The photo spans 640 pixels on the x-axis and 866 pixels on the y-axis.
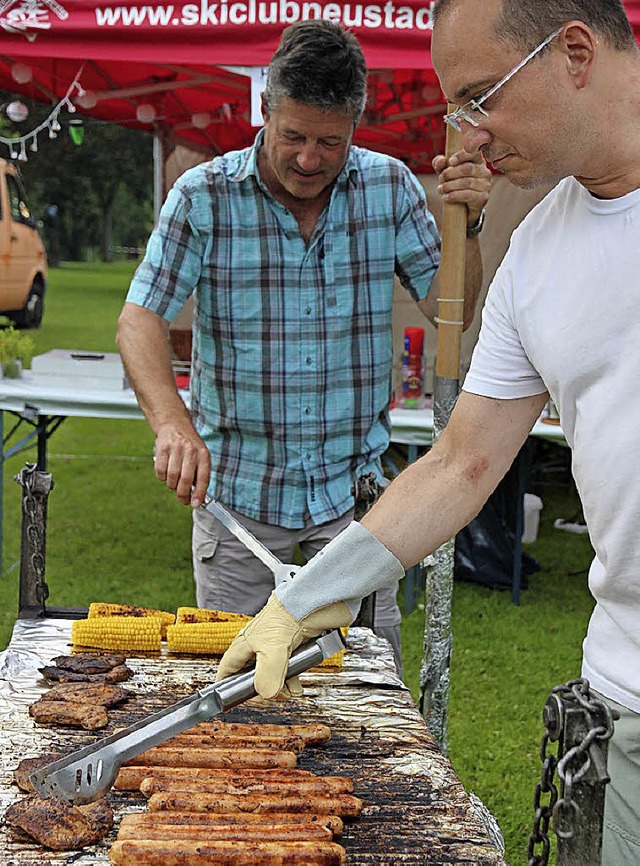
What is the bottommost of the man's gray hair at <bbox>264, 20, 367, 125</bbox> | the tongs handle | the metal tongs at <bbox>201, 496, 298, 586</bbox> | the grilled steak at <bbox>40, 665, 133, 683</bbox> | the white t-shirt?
the grilled steak at <bbox>40, 665, 133, 683</bbox>

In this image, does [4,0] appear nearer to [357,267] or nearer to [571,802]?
[357,267]

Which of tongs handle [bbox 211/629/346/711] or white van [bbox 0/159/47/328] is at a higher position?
white van [bbox 0/159/47/328]

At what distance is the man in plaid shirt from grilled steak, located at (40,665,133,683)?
86 cm

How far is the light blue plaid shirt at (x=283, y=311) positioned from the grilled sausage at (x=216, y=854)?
1.70 metres

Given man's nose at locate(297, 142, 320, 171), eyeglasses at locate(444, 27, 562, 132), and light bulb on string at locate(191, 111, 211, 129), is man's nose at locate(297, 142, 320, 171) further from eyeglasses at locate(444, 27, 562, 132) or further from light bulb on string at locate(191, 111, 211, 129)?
light bulb on string at locate(191, 111, 211, 129)

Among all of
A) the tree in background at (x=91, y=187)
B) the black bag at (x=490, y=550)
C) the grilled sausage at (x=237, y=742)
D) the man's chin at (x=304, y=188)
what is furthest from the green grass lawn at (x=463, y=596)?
the tree in background at (x=91, y=187)

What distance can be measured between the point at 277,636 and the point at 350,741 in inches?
18.0

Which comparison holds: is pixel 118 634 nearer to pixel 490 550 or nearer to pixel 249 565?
pixel 249 565

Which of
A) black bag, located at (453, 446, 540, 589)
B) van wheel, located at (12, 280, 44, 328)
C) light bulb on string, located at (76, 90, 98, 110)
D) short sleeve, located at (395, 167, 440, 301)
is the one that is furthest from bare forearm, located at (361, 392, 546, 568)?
van wheel, located at (12, 280, 44, 328)

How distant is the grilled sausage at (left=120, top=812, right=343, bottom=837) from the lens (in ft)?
6.67

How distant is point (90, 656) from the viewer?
289 centimetres

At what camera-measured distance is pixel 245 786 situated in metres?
2.20

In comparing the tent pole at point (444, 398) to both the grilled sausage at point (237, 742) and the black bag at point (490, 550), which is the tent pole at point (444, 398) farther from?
the black bag at point (490, 550)

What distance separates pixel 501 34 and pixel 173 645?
186 cm
